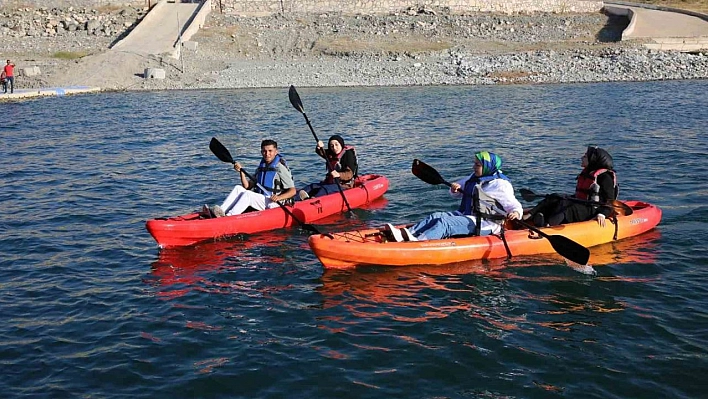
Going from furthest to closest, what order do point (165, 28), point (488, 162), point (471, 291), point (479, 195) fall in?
point (165, 28), point (479, 195), point (488, 162), point (471, 291)

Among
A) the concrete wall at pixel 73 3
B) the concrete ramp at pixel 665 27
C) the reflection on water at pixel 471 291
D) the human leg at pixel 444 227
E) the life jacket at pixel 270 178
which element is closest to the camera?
the reflection on water at pixel 471 291

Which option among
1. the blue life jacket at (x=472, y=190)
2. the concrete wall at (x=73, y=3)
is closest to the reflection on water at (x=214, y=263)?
the blue life jacket at (x=472, y=190)

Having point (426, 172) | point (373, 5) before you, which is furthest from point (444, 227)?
point (373, 5)

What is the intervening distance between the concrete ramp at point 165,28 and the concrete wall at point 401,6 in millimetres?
1921

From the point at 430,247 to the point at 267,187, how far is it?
10.3ft

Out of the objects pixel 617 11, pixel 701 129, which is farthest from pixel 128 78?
pixel 617 11

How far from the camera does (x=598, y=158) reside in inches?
380

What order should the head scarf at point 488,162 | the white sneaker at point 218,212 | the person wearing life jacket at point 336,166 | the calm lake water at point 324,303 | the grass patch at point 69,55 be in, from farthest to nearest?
1. the grass patch at point 69,55
2. the person wearing life jacket at point 336,166
3. the white sneaker at point 218,212
4. the head scarf at point 488,162
5. the calm lake water at point 324,303

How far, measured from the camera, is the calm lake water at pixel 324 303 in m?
6.23

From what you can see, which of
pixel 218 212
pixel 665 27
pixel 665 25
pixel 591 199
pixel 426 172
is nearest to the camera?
pixel 591 199

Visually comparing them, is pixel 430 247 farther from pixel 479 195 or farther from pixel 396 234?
pixel 479 195

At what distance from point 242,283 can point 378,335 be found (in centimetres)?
216

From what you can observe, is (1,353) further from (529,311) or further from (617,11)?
(617,11)

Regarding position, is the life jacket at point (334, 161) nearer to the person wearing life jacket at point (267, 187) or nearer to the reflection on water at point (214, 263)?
the person wearing life jacket at point (267, 187)
